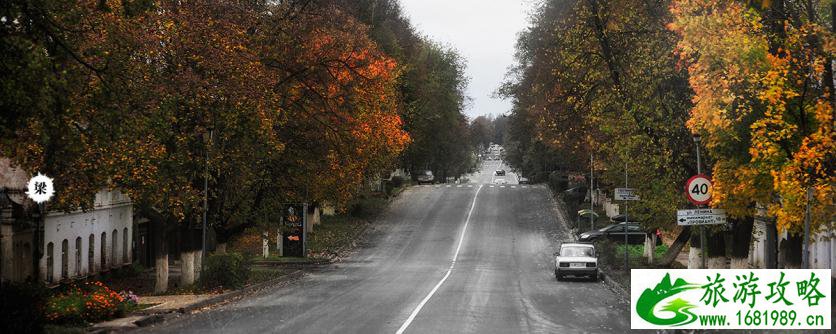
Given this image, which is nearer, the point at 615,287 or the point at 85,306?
the point at 85,306

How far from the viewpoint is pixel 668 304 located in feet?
43.2

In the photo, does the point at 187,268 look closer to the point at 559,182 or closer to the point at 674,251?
the point at 674,251

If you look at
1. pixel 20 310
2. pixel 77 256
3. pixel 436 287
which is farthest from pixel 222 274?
pixel 20 310

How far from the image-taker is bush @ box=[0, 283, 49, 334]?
54.1 feet

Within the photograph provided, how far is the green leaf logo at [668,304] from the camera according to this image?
1307 centimetres

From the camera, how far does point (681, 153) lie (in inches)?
1006

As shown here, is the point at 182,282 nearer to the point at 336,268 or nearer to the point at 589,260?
the point at 336,268

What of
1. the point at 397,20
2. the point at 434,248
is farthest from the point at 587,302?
the point at 397,20

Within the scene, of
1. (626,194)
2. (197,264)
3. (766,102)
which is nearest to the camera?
(766,102)

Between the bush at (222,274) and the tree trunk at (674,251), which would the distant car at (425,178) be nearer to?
the tree trunk at (674,251)

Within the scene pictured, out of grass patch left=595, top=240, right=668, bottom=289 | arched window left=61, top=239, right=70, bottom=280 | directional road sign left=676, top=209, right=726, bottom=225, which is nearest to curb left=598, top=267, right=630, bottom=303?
grass patch left=595, top=240, right=668, bottom=289

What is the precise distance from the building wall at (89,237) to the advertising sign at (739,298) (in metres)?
23.6

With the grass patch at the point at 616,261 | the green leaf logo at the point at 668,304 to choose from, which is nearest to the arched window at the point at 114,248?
the grass patch at the point at 616,261

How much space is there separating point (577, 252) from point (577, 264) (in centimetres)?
111
